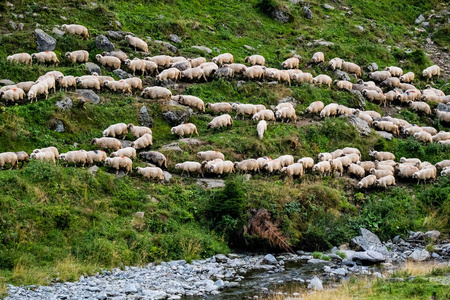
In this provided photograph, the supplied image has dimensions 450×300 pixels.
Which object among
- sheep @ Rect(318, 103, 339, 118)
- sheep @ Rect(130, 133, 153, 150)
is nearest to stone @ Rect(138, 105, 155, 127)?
sheep @ Rect(130, 133, 153, 150)

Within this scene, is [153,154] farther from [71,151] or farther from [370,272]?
[370,272]

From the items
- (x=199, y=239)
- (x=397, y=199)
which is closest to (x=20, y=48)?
(x=199, y=239)

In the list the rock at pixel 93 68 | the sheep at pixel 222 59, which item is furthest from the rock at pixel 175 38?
the rock at pixel 93 68

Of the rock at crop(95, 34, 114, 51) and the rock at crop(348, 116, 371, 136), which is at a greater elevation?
the rock at crop(95, 34, 114, 51)

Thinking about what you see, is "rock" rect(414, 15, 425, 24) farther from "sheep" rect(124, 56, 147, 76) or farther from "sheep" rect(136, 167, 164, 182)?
"sheep" rect(136, 167, 164, 182)

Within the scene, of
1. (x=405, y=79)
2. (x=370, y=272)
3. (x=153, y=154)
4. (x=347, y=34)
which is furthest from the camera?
(x=347, y=34)

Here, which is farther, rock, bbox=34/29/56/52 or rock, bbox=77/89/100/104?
rock, bbox=34/29/56/52

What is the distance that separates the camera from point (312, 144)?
25.1 metres

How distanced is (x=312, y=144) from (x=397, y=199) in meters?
4.65

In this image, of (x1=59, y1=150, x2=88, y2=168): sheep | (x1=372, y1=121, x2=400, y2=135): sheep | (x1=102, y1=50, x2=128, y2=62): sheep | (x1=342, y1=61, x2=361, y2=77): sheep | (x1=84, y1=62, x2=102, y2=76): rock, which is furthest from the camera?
(x1=342, y1=61, x2=361, y2=77): sheep

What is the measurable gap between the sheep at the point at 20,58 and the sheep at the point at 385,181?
16.0 m

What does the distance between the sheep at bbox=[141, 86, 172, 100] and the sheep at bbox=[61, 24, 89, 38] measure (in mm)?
5785

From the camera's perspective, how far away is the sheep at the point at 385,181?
75.2ft

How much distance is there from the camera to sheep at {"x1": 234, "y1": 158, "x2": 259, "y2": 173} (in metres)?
21.7
